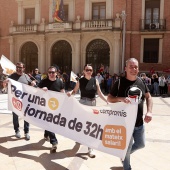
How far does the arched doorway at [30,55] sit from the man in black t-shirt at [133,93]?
2029 centimetres

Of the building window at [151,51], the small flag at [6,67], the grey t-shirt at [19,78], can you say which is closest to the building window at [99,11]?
the building window at [151,51]

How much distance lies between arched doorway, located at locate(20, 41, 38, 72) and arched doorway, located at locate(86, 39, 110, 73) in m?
5.45

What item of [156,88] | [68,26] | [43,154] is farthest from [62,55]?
[43,154]

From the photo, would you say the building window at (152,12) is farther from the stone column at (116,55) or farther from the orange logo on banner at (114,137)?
the orange logo on banner at (114,137)

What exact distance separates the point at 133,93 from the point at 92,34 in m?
17.8

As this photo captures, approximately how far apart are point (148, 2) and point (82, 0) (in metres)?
5.95

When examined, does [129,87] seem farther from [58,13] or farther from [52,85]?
[58,13]

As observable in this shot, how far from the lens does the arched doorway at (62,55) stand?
→ 2164 cm

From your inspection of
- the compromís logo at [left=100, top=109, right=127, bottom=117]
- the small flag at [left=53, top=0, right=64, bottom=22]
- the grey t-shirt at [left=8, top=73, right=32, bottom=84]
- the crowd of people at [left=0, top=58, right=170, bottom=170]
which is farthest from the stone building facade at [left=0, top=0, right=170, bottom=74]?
the compromís logo at [left=100, top=109, right=127, bottom=117]

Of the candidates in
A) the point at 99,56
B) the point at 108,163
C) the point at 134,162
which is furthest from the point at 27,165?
the point at 99,56

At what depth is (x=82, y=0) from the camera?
21094mm

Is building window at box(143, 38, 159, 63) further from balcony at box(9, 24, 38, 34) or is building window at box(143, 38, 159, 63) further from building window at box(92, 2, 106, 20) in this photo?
balcony at box(9, 24, 38, 34)

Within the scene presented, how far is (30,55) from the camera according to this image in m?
22.9

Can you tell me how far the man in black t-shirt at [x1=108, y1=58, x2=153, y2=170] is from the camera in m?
3.20
